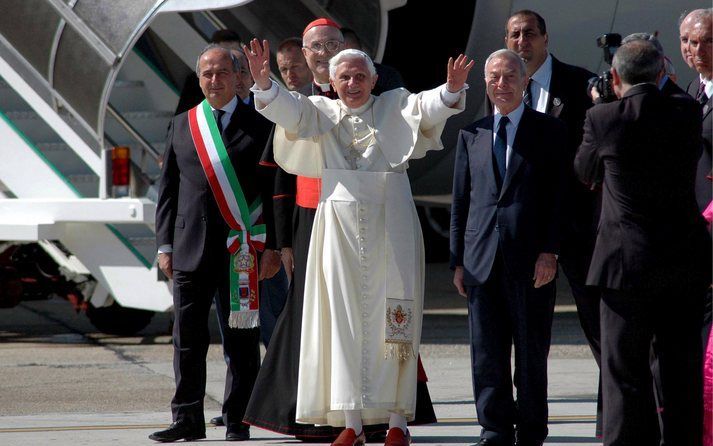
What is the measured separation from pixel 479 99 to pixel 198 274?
4302 millimetres

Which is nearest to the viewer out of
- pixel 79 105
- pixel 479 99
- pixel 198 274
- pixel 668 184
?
pixel 668 184

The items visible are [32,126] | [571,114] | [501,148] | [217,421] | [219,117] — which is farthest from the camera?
[32,126]

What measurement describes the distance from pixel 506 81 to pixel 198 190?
56.5 inches

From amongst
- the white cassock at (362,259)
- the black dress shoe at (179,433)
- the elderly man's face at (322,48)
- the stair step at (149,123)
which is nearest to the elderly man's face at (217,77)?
the elderly man's face at (322,48)

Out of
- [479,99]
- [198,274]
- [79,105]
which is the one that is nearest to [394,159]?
[198,274]

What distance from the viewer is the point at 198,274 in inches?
243

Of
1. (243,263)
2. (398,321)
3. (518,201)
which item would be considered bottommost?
(398,321)

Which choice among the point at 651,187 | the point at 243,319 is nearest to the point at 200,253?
the point at 243,319

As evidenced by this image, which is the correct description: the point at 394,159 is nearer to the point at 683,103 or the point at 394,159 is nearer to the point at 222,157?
the point at 222,157

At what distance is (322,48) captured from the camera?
6.11m

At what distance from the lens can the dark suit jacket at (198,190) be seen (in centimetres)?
616

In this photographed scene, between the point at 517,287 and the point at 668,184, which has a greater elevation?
the point at 668,184

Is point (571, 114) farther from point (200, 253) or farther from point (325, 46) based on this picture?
point (200, 253)

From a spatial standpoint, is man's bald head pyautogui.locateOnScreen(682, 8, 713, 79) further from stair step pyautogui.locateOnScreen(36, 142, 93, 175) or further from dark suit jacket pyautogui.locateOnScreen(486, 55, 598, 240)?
stair step pyautogui.locateOnScreen(36, 142, 93, 175)
